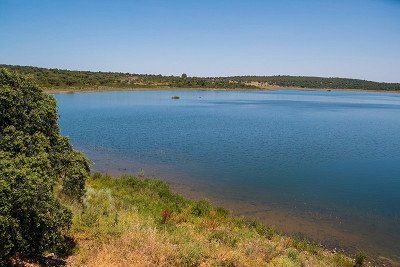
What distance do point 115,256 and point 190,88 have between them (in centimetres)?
16014

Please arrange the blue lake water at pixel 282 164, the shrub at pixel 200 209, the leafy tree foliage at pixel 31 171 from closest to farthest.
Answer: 1. the leafy tree foliage at pixel 31 171
2. the shrub at pixel 200 209
3. the blue lake water at pixel 282 164

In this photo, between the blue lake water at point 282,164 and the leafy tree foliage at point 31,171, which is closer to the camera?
the leafy tree foliage at point 31,171

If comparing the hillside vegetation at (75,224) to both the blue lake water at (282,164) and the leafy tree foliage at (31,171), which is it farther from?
the blue lake water at (282,164)

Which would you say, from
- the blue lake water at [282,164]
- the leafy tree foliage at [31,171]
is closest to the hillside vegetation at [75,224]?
the leafy tree foliage at [31,171]

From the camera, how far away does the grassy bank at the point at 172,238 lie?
12859 mm

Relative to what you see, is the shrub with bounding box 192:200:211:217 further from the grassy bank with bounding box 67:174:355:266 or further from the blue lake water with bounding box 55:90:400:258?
the blue lake water with bounding box 55:90:400:258

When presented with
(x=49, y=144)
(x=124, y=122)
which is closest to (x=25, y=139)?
(x=49, y=144)

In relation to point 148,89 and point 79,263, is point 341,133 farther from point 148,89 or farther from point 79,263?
point 148,89

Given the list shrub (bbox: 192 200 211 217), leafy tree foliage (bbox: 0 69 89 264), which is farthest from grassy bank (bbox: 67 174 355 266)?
leafy tree foliage (bbox: 0 69 89 264)

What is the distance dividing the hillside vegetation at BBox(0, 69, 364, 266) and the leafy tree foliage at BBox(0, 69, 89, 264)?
0.02 meters

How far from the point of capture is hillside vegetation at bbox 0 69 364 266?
10.2m

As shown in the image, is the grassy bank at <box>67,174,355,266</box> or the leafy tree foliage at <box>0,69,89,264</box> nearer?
the leafy tree foliage at <box>0,69,89,264</box>

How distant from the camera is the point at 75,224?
15258 mm

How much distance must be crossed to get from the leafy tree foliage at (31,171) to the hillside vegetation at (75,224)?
0.02 meters
